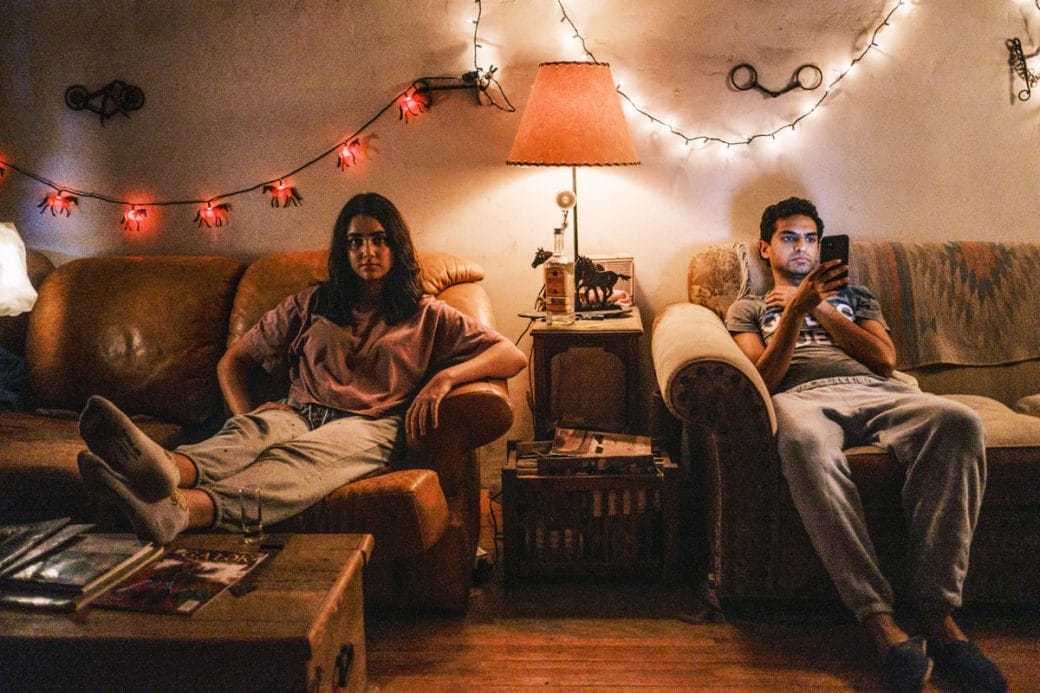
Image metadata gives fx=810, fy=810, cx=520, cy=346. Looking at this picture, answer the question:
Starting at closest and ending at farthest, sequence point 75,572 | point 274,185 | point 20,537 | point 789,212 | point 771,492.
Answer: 1. point 75,572
2. point 20,537
3. point 771,492
4. point 789,212
5. point 274,185

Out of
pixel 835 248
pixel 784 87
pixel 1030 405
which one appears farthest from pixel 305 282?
pixel 1030 405

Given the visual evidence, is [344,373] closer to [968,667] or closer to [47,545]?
[47,545]

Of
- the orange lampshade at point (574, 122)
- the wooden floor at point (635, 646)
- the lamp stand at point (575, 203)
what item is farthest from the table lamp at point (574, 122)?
the wooden floor at point (635, 646)

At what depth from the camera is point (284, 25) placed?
2709 millimetres

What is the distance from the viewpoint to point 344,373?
7.07 ft

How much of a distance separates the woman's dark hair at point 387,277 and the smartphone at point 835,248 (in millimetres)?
1102

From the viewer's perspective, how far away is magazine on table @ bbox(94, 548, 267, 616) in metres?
1.26

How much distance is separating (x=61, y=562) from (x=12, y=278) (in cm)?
111

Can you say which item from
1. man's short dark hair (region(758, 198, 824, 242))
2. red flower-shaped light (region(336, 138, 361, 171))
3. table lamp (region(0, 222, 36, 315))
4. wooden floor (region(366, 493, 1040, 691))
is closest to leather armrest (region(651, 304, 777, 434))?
wooden floor (region(366, 493, 1040, 691))

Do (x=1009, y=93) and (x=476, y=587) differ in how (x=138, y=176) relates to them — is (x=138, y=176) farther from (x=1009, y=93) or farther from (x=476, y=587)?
(x=1009, y=93)

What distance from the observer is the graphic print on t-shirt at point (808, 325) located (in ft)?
7.47

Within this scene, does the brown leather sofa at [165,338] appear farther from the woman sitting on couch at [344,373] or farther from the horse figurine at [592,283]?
the horse figurine at [592,283]

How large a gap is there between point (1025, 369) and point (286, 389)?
221cm

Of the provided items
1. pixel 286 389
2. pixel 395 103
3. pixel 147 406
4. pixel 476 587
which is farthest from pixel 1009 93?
pixel 147 406
